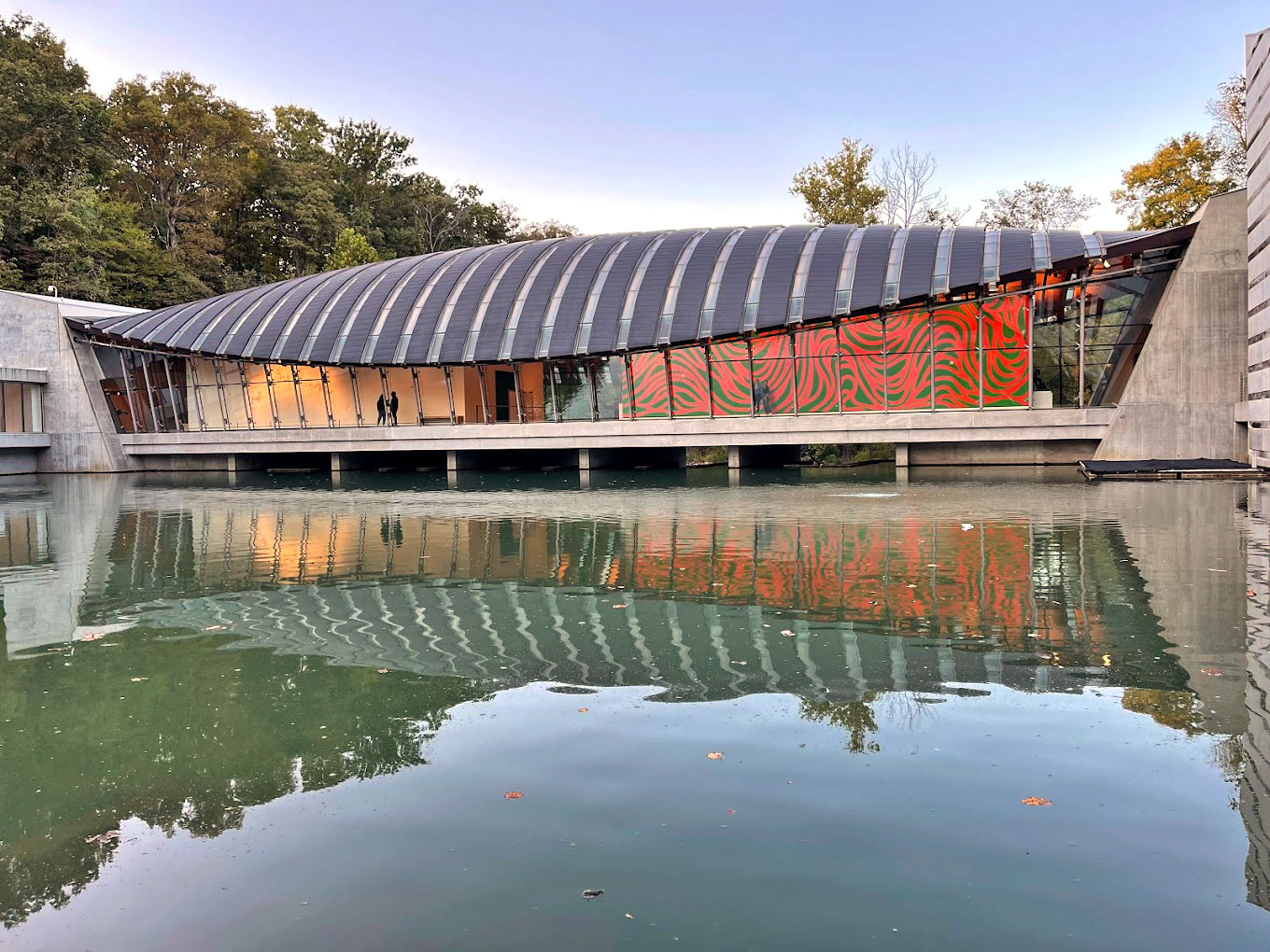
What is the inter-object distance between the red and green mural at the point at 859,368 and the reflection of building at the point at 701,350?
0.08m

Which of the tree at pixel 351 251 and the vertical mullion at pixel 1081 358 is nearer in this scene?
the vertical mullion at pixel 1081 358

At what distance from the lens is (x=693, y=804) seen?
5586mm

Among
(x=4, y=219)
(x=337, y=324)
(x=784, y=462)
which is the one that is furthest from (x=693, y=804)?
(x=4, y=219)

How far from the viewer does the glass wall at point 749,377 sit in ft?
116

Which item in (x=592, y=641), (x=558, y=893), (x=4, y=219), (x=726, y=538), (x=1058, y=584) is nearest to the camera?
(x=558, y=893)

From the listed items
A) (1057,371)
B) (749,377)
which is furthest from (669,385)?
(1057,371)

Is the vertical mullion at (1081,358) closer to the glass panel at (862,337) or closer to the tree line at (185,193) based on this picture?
the glass panel at (862,337)

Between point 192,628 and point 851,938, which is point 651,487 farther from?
point 851,938

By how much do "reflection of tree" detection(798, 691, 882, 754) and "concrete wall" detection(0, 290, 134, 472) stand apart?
47.3 metres

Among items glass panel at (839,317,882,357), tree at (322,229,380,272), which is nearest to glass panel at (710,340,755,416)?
glass panel at (839,317,882,357)

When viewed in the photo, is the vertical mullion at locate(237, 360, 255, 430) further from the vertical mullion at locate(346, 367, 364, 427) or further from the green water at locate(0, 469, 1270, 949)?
the green water at locate(0, 469, 1270, 949)

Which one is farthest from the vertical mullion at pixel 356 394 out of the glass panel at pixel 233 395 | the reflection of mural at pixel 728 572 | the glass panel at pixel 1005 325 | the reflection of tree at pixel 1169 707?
the reflection of tree at pixel 1169 707

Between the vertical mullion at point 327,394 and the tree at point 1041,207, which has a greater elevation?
the tree at point 1041,207

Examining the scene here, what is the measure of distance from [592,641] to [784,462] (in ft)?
113
